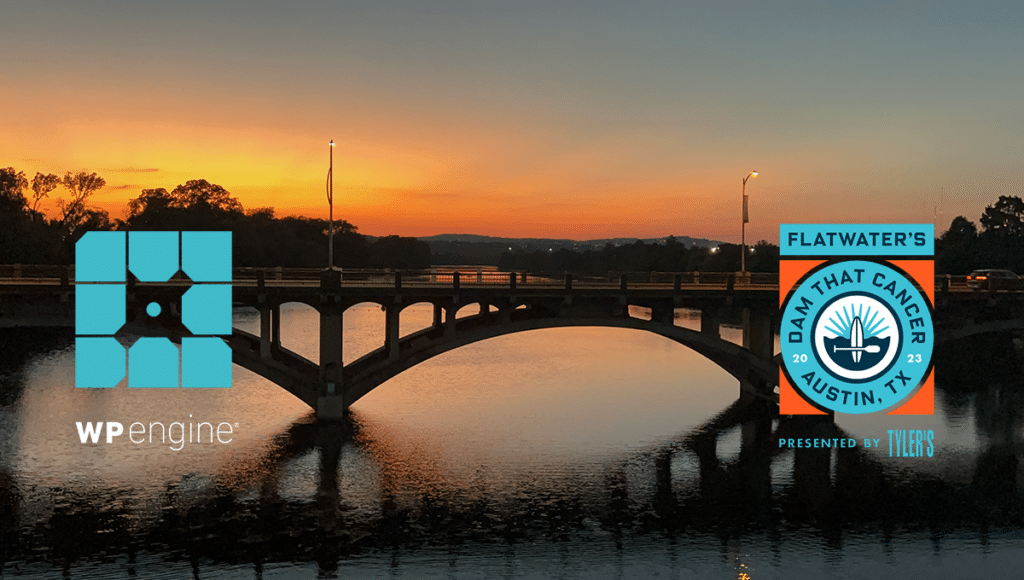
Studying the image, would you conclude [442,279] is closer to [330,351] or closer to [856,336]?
[330,351]

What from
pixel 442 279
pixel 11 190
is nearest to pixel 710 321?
pixel 442 279

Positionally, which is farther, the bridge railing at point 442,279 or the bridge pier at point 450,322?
the bridge pier at point 450,322

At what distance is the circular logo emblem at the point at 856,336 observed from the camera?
41406mm

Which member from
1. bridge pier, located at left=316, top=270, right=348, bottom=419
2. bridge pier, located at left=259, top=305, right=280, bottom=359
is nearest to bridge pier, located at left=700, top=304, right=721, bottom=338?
bridge pier, located at left=316, top=270, right=348, bottom=419

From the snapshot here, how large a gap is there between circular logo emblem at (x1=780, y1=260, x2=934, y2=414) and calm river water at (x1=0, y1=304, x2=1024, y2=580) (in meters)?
2.12

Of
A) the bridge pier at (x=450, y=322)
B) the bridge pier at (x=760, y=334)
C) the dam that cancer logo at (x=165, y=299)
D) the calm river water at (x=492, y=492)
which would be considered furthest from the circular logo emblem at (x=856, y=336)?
the dam that cancer logo at (x=165, y=299)

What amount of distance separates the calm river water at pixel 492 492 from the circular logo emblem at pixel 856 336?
2122 mm

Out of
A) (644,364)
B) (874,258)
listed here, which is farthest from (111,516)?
(644,364)

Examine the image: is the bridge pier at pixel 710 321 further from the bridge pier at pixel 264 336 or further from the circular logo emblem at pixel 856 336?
the bridge pier at pixel 264 336

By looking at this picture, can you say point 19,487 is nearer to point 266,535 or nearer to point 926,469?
point 266,535

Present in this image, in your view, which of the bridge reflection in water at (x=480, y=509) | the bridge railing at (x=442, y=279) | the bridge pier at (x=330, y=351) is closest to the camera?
the bridge reflection in water at (x=480, y=509)

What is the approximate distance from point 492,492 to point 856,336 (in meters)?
20.7

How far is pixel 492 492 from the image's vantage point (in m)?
34.2

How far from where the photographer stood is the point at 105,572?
1001 inches
